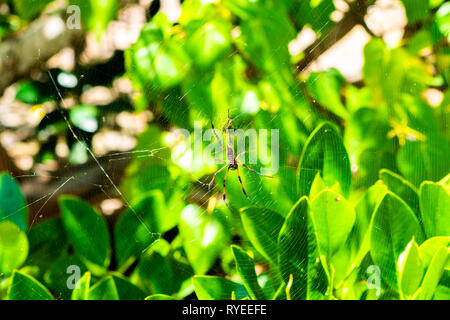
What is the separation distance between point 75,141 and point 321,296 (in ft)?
1.46

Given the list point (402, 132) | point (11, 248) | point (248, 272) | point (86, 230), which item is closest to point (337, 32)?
point (402, 132)

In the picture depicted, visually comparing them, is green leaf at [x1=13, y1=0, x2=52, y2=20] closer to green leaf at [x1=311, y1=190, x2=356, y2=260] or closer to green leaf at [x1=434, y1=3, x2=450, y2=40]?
green leaf at [x1=311, y1=190, x2=356, y2=260]

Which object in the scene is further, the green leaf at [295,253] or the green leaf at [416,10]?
the green leaf at [416,10]

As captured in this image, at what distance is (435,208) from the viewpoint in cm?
64

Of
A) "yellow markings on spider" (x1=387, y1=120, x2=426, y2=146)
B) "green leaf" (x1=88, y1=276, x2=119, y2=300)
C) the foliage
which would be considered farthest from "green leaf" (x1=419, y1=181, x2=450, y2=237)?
"green leaf" (x1=88, y1=276, x2=119, y2=300)

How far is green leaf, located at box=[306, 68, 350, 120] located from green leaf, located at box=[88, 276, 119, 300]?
16.8 inches

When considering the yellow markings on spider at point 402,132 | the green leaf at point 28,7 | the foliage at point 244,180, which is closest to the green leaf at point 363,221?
the foliage at point 244,180

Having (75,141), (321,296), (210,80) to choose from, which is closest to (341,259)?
(321,296)

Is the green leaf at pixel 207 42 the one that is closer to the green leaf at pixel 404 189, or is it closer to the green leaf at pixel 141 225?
the green leaf at pixel 141 225

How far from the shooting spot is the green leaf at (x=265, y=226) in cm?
63

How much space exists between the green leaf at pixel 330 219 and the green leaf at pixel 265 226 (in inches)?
2.2

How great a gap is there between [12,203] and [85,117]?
0.59 feet

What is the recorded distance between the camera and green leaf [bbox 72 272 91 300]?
2.03 feet

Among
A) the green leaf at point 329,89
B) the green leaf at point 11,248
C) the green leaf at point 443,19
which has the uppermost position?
the green leaf at point 443,19
